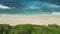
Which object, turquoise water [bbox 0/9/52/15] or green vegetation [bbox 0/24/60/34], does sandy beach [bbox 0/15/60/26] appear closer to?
turquoise water [bbox 0/9/52/15]

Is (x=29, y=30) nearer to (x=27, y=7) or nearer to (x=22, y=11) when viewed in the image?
(x=22, y=11)

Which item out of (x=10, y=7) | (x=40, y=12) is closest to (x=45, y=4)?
(x=40, y=12)

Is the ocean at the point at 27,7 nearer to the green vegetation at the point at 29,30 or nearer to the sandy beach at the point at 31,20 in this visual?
the sandy beach at the point at 31,20

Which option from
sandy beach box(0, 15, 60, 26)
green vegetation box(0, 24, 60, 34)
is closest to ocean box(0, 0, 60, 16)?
sandy beach box(0, 15, 60, 26)

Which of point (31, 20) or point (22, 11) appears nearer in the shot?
point (31, 20)

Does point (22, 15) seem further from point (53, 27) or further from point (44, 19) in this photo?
point (53, 27)

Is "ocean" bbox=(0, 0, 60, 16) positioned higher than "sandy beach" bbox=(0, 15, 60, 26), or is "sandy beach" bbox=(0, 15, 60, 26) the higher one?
"ocean" bbox=(0, 0, 60, 16)

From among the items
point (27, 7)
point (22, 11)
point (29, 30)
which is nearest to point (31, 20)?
point (22, 11)

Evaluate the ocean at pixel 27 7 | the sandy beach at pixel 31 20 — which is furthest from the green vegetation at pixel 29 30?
the ocean at pixel 27 7
